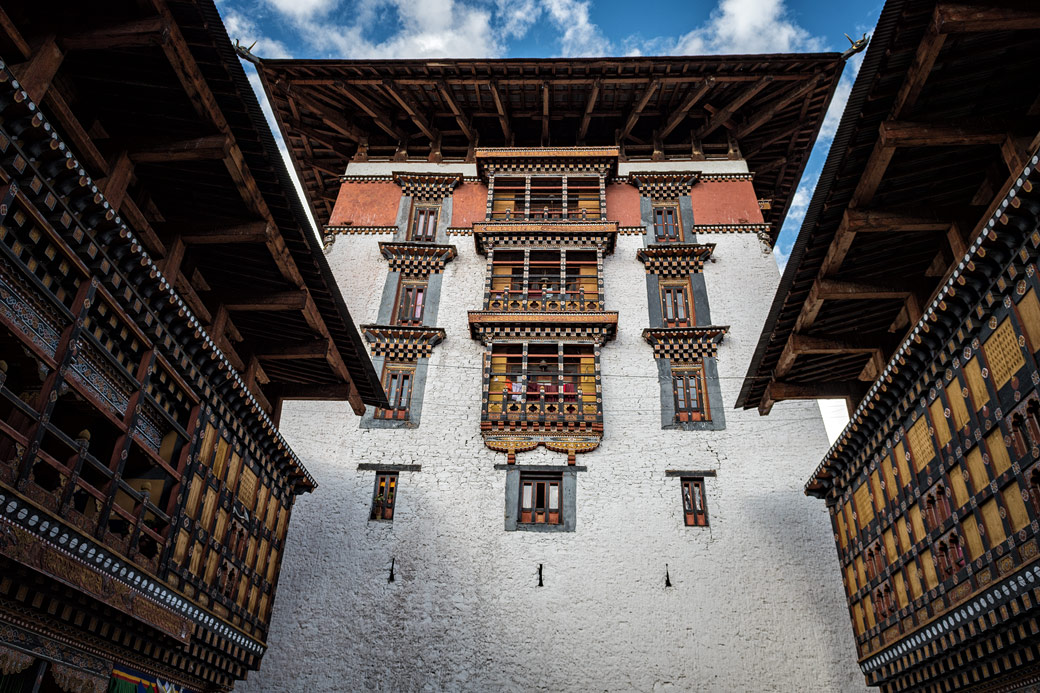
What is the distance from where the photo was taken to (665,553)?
43.2 ft

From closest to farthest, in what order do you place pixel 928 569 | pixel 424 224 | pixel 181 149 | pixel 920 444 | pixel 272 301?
pixel 928 569
pixel 181 149
pixel 920 444
pixel 272 301
pixel 424 224

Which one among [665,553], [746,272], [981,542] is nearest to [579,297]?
[746,272]

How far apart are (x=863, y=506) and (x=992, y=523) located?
10.3 feet

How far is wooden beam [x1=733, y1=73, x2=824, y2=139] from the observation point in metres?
17.8

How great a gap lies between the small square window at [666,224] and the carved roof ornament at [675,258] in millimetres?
785

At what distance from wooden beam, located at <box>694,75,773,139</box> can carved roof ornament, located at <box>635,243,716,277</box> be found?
4.02m

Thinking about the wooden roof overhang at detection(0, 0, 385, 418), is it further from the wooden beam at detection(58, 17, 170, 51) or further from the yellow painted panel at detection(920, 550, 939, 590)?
the yellow painted panel at detection(920, 550, 939, 590)

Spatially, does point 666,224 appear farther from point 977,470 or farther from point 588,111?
point 977,470

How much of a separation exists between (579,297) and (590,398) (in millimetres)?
2468

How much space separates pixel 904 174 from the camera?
27.7 ft

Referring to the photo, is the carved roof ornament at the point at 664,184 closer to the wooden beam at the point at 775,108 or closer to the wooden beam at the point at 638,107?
the wooden beam at the point at 638,107

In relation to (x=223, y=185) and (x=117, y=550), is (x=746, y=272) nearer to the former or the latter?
(x=223, y=185)

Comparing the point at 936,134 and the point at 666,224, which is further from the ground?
the point at 666,224

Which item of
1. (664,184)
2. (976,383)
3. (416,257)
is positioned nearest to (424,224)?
(416,257)
